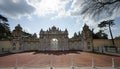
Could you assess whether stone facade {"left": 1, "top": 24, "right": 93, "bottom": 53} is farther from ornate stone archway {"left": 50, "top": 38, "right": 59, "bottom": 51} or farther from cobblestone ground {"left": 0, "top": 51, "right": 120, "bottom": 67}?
cobblestone ground {"left": 0, "top": 51, "right": 120, "bottom": 67}

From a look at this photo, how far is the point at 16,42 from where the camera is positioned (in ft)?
126

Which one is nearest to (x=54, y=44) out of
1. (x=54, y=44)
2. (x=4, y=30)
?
(x=54, y=44)

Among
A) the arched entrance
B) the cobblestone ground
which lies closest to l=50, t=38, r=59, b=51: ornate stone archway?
Answer: the arched entrance

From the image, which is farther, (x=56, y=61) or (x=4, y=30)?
(x=4, y=30)

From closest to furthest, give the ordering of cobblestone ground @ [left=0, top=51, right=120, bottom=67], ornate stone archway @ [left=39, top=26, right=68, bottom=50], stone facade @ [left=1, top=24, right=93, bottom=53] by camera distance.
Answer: cobblestone ground @ [left=0, top=51, right=120, bottom=67] < stone facade @ [left=1, top=24, right=93, bottom=53] < ornate stone archway @ [left=39, top=26, right=68, bottom=50]

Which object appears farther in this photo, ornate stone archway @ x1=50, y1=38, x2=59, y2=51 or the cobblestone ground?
ornate stone archway @ x1=50, y1=38, x2=59, y2=51

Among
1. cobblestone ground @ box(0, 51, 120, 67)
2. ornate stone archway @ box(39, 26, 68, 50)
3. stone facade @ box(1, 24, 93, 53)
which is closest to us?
cobblestone ground @ box(0, 51, 120, 67)

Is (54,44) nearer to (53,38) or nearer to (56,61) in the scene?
(53,38)

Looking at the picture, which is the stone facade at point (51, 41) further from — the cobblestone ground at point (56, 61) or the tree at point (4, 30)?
the cobblestone ground at point (56, 61)

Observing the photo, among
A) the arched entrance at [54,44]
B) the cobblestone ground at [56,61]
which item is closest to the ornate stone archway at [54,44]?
the arched entrance at [54,44]

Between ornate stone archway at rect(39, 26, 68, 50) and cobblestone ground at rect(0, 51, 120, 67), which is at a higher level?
ornate stone archway at rect(39, 26, 68, 50)

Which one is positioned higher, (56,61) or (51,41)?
(51,41)

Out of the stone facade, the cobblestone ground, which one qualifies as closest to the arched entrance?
the stone facade

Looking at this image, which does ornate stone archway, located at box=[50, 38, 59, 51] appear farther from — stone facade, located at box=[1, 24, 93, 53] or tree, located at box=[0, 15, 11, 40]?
tree, located at box=[0, 15, 11, 40]
